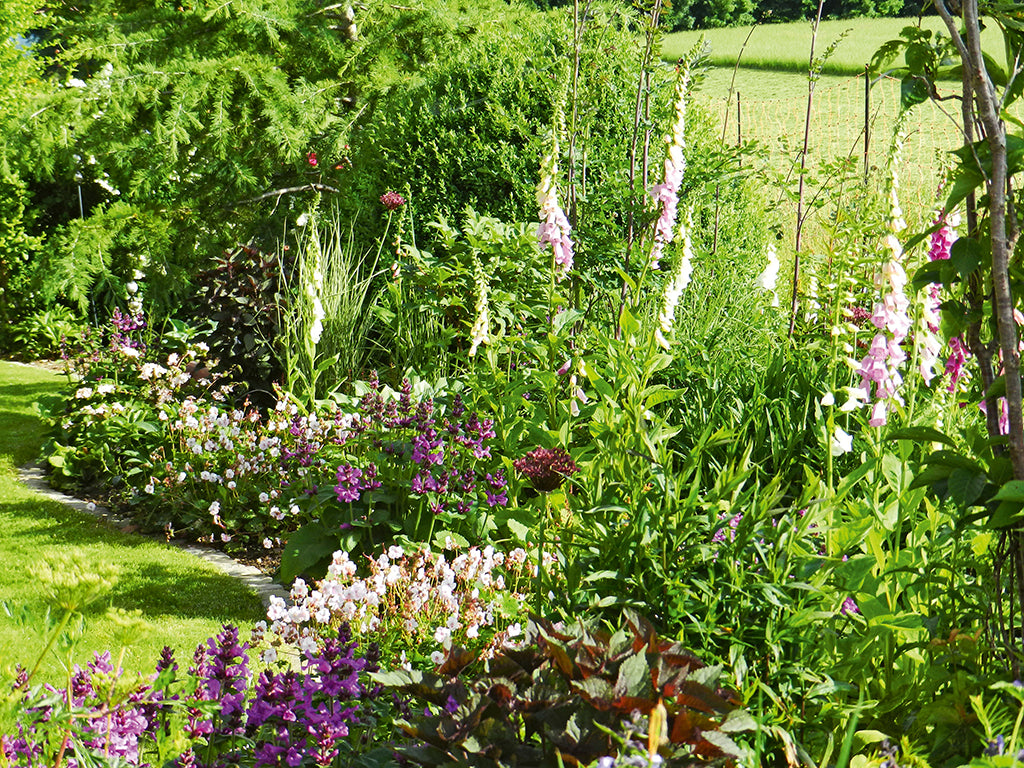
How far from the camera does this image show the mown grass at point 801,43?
28906 millimetres

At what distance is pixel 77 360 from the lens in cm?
546

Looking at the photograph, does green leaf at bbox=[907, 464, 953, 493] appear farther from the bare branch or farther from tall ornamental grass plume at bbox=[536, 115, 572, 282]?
the bare branch

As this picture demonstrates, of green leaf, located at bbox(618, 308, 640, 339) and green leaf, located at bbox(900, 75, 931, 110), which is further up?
green leaf, located at bbox(900, 75, 931, 110)

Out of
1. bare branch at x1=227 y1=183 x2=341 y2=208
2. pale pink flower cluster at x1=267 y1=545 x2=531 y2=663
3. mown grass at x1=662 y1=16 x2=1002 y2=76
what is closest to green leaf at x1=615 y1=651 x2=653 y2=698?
pale pink flower cluster at x1=267 y1=545 x2=531 y2=663

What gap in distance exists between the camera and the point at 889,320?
8.71 ft

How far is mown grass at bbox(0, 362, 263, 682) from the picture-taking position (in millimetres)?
3197

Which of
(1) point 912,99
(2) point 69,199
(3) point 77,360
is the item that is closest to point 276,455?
(3) point 77,360

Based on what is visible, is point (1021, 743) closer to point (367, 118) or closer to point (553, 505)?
point (553, 505)

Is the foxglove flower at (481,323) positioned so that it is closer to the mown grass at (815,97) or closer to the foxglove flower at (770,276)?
the foxglove flower at (770,276)

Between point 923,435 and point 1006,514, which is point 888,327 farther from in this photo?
point 1006,514

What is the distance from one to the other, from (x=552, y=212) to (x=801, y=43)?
118 feet

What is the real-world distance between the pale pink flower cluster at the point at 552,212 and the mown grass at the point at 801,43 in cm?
2484

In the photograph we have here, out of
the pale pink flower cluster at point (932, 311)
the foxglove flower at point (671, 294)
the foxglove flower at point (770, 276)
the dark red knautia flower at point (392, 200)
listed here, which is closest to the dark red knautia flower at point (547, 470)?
the foxglove flower at point (671, 294)

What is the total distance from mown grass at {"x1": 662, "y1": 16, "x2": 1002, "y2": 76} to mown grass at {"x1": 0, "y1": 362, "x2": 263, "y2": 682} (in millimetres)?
25344
